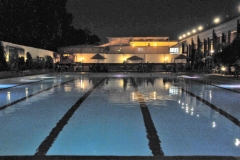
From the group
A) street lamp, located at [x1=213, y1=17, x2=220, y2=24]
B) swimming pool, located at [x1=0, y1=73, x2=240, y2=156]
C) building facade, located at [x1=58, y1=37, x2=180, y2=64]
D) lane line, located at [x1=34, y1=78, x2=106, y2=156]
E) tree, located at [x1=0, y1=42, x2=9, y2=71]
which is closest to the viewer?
lane line, located at [x1=34, y1=78, x2=106, y2=156]

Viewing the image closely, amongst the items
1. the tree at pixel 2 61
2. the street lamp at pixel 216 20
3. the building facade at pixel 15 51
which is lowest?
the tree at pixel 2 61

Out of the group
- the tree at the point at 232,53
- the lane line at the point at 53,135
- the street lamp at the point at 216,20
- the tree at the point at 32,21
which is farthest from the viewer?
the tree at the point at 32,21

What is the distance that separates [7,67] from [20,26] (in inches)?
697

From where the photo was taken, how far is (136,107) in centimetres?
888

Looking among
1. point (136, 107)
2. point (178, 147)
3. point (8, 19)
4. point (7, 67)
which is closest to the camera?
point (178, 147)

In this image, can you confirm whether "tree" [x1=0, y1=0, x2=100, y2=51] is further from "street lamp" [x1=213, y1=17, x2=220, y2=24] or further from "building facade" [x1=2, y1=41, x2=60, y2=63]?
"street lamp" [x1=213, y1=17, x2=220, y2=24]

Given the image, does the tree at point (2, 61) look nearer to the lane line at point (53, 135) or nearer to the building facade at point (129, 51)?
the lane line at point (53, 135)

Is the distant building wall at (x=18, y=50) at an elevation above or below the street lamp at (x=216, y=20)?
below

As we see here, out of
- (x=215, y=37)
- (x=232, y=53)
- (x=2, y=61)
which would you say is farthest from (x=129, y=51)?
(x=2, y=61)

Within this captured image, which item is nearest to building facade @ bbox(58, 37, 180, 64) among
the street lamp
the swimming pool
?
the street lamp

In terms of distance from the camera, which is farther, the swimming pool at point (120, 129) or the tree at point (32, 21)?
the tree at point (32, 21)

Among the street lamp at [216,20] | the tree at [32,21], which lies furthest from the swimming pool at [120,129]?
the street lamp at [216,20]

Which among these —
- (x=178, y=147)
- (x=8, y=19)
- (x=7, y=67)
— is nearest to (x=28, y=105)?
(x=178, y=147)

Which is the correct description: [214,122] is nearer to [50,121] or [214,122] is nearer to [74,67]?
[50,121]
